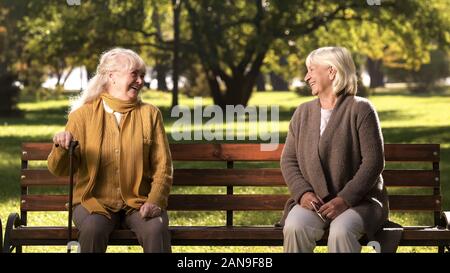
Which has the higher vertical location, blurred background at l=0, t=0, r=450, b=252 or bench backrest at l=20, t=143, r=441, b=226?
blurred background at l=0, t=0, r=450, b=252

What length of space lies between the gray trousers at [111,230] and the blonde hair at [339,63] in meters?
1.20

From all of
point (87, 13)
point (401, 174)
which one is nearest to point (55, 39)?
point (87, 13)

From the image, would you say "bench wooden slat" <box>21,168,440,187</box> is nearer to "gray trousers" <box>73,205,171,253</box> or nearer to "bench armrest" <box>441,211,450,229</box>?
"bench armrest" <box>441,211,450,229</box>

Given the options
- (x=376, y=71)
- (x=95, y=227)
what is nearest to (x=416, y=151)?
(x=95, y=227)

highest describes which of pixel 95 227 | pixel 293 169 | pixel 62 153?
pixel 62 153

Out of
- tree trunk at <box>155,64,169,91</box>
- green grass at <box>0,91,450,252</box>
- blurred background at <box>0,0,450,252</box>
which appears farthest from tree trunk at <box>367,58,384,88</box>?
green grass at <box>0,91,450,252</box>

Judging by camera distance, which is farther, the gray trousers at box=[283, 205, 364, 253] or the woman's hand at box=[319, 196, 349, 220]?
the woman's hand at box=[319, 196, 349, 220]

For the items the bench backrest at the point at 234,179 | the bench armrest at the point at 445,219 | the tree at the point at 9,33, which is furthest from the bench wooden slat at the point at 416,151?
the tree at the point at 9,33

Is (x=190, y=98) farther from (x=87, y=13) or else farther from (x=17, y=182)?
(x=17, y=182)

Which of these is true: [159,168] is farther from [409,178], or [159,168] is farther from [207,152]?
[409,178]

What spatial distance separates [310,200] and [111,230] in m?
1.10

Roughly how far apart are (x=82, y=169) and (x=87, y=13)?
34196 millimetres

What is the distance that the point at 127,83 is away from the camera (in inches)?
255

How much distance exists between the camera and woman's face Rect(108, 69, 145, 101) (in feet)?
21.2
